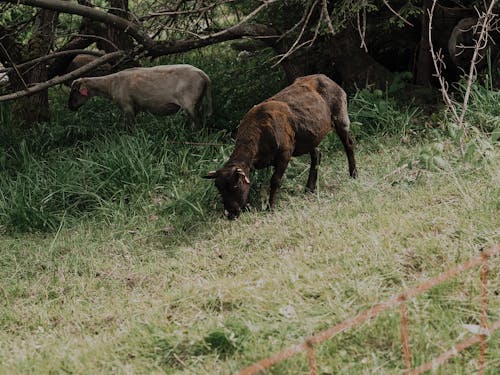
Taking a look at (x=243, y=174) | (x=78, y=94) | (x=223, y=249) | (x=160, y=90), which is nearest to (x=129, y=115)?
(x=160, y=90)

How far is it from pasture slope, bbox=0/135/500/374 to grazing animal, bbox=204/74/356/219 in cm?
29

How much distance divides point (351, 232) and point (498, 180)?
149cm

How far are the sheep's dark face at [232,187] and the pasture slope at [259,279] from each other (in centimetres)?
14

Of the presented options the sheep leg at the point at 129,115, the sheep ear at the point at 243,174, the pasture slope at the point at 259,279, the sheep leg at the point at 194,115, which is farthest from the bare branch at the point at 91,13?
the sheep ear at the point at 243,174

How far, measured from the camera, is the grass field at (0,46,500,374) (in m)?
4.66

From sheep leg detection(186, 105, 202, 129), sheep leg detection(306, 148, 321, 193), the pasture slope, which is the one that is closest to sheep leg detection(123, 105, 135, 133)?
sheep leg detection(186, 105, 202, 129)

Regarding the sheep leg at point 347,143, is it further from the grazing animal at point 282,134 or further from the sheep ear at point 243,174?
the sheep ear at point 243,174

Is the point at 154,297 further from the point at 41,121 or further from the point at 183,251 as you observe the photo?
the point at 41,121

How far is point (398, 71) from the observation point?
42.0 ft

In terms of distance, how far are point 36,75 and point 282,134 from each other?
6.04 meters

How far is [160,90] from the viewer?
11.5 metres

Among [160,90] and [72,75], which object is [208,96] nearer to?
[160,90]

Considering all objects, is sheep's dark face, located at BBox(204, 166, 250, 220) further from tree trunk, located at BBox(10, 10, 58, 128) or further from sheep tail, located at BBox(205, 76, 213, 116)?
tree trunk, located at BBox(10, 10, 58, 128)

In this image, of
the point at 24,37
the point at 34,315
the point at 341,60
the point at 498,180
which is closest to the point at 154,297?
the point at 34,315
